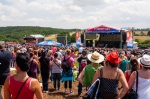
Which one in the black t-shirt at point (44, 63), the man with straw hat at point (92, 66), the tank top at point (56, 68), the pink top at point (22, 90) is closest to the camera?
the pink top at point (22, 90)

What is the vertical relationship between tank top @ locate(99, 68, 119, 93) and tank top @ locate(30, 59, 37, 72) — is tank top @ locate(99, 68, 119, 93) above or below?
above

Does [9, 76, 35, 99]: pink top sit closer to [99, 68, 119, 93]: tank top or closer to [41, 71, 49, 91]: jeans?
[99, 68, 119, 93]: tank top

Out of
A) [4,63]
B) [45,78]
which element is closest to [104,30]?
[45,78]

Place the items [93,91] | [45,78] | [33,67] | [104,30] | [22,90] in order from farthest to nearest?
[104,30] < [45,78] < [33,67] < [93,91] < [22,90]

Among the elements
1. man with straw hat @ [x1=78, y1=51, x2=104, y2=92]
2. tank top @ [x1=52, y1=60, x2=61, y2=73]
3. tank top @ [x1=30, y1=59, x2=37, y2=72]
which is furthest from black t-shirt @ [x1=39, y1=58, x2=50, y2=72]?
man with straw hat @ [x1=78, y1=51, x2=104, y2=92]

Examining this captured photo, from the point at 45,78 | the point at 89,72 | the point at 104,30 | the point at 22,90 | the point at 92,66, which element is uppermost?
the point at 104,30

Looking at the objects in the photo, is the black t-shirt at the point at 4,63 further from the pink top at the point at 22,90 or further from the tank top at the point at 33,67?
the pink top at the point at 22,90

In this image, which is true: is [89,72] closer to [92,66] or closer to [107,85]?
[92,66]

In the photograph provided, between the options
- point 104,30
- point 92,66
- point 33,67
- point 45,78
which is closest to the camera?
point 92,66

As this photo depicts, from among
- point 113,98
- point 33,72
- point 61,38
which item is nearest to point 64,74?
point 33,72

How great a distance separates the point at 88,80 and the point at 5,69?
1945 mm

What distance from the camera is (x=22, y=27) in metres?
154

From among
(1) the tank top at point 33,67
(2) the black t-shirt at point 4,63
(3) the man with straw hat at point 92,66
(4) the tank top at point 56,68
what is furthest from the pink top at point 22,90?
(4) the tank top at point 56,68

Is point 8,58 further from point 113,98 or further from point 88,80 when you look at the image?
point 113,98
